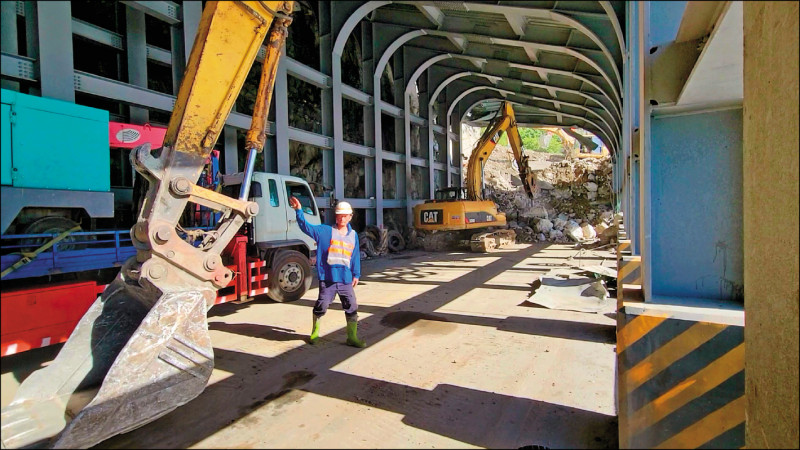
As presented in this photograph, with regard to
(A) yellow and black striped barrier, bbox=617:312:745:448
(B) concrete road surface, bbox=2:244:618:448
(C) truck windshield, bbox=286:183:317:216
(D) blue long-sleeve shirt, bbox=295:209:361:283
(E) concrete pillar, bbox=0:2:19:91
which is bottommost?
(B) concrete road surface, bbox=2:244:618:448

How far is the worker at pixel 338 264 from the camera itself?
4973 mm

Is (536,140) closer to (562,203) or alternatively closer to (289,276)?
(562,203)

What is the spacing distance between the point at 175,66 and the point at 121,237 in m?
3.44

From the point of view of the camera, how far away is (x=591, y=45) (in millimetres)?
12320

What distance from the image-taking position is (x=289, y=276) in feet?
24.4

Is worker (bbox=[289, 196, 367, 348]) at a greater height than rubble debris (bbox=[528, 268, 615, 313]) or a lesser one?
A: greater

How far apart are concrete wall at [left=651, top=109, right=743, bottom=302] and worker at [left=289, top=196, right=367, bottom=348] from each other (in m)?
3.20

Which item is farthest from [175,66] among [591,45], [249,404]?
[591,45]

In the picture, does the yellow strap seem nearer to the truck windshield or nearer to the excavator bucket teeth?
the excavator bucket teeth

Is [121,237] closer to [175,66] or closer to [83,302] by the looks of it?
[83,302]

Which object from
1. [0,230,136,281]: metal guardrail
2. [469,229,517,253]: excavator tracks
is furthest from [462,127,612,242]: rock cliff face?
[0,230,136,281]: metal guardrail

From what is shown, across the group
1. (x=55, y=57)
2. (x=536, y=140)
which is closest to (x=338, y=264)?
(x=55, y=57)

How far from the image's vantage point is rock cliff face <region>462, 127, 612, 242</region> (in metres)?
20.9

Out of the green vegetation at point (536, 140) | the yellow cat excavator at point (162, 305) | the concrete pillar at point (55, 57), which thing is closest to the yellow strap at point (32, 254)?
the yellow cat excavator at point (162, 305)
